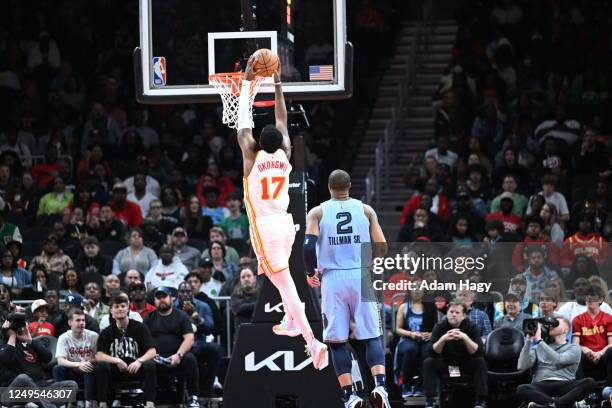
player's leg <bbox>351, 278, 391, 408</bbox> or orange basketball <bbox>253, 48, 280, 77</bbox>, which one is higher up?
orange basketball <bbox>253, 48, 280, 77</bbox>

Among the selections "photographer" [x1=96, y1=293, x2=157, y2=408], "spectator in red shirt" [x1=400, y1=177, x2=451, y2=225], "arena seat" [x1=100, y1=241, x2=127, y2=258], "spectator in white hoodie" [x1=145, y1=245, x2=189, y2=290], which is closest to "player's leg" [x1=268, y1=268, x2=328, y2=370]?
"photographer" [x1=96, y1=293, x2=157, y2=408]

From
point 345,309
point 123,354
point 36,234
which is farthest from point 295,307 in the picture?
point 36,234

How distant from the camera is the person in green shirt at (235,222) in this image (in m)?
21.1

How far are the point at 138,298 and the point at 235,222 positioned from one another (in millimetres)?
3536

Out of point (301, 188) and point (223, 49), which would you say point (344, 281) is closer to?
point (301, 188)

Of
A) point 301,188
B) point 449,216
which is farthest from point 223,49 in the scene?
point 449,216

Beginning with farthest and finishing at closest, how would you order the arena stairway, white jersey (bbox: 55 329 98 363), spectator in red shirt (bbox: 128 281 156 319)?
the arena stairway, spectator in red shirt (bbox: 128 281 156 319), white jersey (bbox: 55 329 98 363)

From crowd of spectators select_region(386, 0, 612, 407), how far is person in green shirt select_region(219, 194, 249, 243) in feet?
7.31

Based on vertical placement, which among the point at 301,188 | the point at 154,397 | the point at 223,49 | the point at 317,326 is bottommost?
the point at 154,397

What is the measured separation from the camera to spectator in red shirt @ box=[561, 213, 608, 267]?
17.9 m

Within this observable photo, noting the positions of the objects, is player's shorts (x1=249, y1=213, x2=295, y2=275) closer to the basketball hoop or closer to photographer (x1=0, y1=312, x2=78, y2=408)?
the basketball hoop

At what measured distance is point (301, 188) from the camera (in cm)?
1477

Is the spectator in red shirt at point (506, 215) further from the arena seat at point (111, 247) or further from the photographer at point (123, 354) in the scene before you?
the photographer at point (123, 354)

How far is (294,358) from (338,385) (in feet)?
1.68
